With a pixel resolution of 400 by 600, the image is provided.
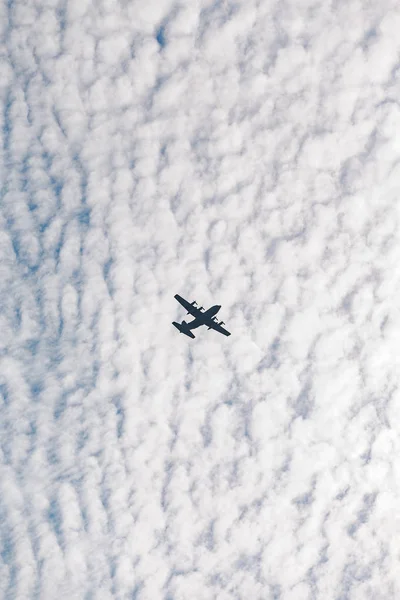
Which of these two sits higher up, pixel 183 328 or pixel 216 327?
pixel 183 328

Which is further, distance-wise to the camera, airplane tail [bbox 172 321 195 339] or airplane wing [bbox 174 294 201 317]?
airplane tail [bbox 172 321 195 339]

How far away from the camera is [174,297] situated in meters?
73.4

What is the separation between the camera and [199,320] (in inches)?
3014

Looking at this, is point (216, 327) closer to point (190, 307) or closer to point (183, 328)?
point (183, 328)

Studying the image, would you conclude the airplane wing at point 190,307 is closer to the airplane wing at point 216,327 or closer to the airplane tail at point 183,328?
the airplane tail at point 183,328

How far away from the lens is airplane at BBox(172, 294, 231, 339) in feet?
246

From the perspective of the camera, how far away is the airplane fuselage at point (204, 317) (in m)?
75.0

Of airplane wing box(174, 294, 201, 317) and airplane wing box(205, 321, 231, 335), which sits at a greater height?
airplane wing box(174, 294, 201, 317)

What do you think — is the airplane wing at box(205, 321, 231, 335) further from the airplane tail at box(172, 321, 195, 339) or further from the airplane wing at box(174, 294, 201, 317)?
the airplane wing at box(174, 294, 201, 317)

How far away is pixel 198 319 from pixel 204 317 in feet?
3.29

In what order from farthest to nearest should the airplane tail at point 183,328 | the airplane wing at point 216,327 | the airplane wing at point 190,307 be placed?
the airplane wing at point 216,327 → the airplane tail at point 183,328 → the airplane wing at point 190,307

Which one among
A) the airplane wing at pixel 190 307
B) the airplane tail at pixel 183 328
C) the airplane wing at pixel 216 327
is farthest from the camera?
the airplane wing at pixel 216 327

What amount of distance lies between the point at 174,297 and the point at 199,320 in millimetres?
5393

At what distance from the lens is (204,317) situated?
249 ft
